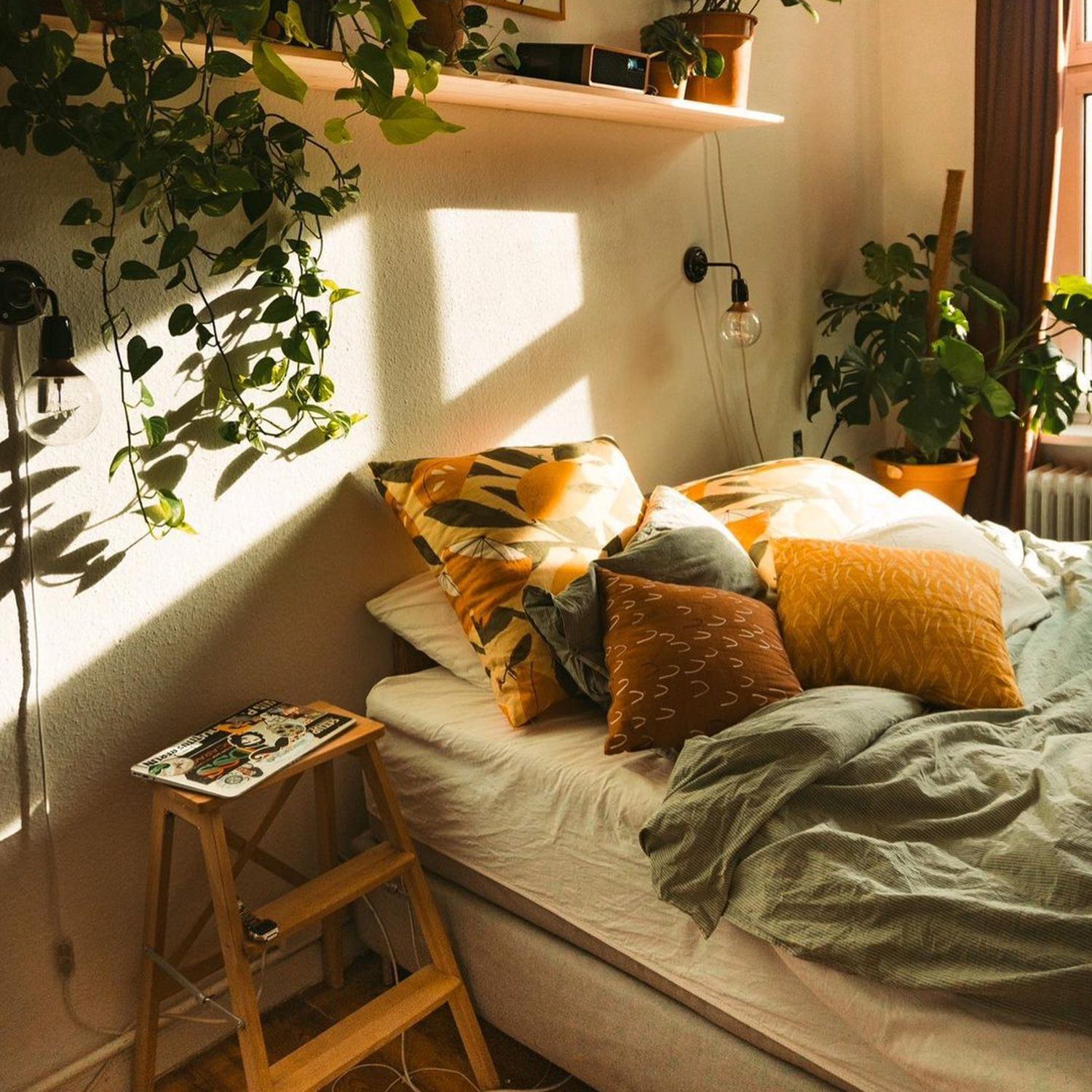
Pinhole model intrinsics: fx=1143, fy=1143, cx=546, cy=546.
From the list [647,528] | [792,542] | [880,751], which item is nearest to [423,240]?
[647,528]

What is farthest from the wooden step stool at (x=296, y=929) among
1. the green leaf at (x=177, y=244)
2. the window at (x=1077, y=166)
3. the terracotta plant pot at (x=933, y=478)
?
the window at (x=1077, y=166)

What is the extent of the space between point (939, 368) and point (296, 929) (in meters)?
2.28

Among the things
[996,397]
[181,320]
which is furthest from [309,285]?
[996,397]

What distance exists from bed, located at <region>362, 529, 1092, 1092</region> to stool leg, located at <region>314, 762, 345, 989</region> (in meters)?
0.13

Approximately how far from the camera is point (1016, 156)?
11.1ft

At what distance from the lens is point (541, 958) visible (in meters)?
1.92

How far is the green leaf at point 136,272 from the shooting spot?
176cm

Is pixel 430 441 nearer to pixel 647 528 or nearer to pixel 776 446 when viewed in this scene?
pixel 647 528

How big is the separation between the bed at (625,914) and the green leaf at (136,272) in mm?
892

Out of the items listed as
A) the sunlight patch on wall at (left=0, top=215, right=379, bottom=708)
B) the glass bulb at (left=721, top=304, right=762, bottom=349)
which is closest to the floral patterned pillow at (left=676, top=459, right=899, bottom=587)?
the glass bulb at (left=721, top=304, right=762, bottom=349)

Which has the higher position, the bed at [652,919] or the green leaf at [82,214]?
the green leaf at [82,214]

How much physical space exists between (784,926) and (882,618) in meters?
0.70

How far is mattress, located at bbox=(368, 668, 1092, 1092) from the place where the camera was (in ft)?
4.38

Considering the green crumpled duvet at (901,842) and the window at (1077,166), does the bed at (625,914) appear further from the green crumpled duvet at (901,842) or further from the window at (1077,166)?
the window at (1077,166)
